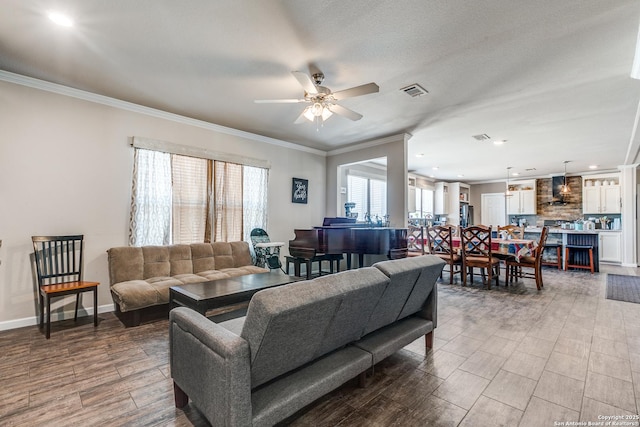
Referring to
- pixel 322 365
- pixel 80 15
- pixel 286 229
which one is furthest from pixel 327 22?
pixel 286 229

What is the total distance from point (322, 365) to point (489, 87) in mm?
3520

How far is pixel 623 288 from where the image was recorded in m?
5.09

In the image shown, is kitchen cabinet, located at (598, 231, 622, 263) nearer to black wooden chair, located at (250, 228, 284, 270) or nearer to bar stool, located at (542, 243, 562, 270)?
bar stool, located at (542, 243, 562, 270)

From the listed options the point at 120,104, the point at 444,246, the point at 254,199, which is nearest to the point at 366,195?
the point at 444,246

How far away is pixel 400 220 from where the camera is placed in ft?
17.2

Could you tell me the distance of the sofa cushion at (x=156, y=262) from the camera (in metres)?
3.79

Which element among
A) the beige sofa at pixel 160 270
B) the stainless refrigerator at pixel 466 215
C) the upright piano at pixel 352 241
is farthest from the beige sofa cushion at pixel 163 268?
the stainless refrigerator at pixel 466 215

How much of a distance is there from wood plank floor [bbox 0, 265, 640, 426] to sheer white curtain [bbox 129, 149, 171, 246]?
116cm

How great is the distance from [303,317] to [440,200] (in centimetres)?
1000

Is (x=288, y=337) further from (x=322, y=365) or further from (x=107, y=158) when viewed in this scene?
(x=107, y=158)

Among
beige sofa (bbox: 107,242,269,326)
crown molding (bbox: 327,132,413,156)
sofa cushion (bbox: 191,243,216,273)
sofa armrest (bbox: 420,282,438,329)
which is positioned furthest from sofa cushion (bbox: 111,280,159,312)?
crown molding (bbox: 327,132,413,156)

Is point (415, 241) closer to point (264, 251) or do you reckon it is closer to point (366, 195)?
point (366, 195)

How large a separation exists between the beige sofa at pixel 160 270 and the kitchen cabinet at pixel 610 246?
9661mm

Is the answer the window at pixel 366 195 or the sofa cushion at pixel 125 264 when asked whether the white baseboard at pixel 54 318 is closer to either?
the sofa cushion at pixel 125 264
